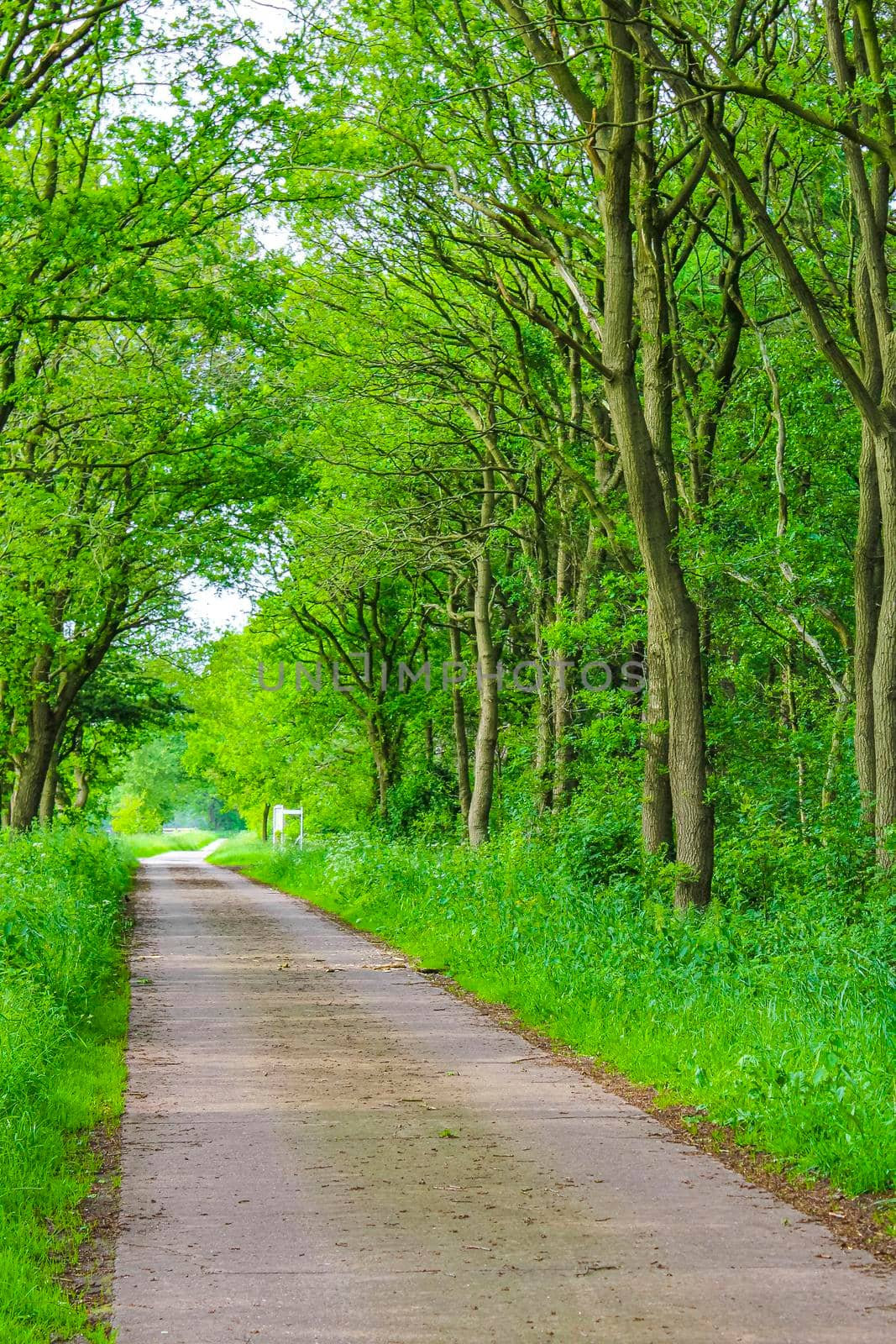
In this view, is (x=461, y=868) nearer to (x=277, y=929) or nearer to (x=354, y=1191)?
(x=277, y=929)

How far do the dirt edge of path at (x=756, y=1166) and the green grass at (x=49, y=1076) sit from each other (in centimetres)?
311

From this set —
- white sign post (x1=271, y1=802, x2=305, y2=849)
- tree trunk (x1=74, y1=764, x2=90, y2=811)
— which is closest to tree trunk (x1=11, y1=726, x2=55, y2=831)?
tree trunk (x1=74, y1=764, x2=90, y2=811)

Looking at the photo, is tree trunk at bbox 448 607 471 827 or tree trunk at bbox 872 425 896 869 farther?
tree trunk at bbox 448 607 471 827

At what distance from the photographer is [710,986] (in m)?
10.3

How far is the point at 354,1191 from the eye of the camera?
643 cm

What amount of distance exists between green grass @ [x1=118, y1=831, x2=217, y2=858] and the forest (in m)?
44.7

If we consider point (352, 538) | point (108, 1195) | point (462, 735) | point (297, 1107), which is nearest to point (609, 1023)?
point (297, 1107)

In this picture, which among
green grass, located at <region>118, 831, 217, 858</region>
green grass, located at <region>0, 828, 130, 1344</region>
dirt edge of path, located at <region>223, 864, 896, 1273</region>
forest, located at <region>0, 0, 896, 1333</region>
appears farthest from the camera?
green grass, located at <region>118, 831, 217, 858</region>

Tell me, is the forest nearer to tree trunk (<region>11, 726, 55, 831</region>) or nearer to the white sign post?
tree trunk (<region>11, 726, 55, 831</region>)

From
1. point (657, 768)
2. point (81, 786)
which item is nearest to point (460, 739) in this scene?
point (657, 768)

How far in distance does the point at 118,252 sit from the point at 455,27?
4551 millimetres

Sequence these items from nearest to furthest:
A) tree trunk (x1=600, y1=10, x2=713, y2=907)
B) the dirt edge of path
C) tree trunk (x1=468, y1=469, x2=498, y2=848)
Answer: the dirt edge of path
tree trunk (x1=600, y1=10, x2=713, y2=907)
tree trunk (x1=468, y1=469, x2=498, y2=848)

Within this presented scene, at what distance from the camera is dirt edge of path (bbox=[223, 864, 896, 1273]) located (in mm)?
5660

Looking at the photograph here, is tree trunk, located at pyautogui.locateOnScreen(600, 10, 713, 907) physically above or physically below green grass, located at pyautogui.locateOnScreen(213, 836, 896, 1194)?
above
